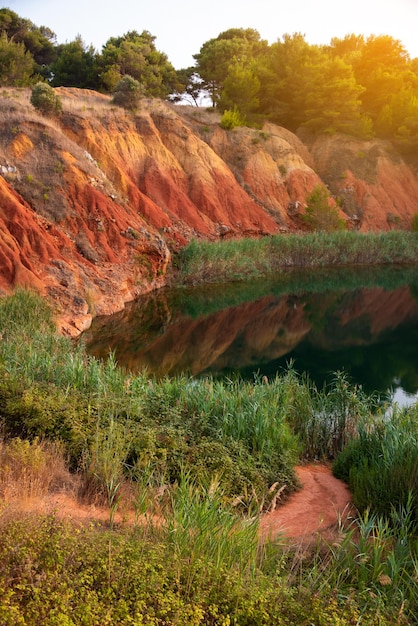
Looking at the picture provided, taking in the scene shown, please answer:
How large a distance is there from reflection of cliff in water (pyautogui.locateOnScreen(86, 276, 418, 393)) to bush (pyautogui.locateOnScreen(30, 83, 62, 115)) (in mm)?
12082

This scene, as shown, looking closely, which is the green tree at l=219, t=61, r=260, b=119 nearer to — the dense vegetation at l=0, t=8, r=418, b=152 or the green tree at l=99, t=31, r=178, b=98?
the dense vegetation at l=0, t=8, r=418, b=152

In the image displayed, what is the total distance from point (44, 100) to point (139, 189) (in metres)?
7.22

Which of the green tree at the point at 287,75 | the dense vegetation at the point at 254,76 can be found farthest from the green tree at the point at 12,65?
the green tree at the point at 287,75

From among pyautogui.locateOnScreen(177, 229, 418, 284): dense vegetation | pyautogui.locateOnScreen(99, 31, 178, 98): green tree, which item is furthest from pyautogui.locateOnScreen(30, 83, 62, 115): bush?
pyautogui.locateOnScreen(99, 31, 178, 98): green tree

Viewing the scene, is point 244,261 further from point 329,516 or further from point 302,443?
point 329,516

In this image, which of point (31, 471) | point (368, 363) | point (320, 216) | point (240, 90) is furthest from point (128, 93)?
point (31, 471)

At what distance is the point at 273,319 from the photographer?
22.4 m

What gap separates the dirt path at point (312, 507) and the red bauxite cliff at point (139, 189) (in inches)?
411

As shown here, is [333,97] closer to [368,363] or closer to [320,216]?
[320,216]

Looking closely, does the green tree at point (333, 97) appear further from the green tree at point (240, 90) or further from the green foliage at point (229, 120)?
the green foliage at point (229, 120)

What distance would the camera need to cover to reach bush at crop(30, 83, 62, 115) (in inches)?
1065

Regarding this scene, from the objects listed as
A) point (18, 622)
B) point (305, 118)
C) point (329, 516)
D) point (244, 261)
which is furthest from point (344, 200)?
point (18, 622)

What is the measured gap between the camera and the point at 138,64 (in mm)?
45281

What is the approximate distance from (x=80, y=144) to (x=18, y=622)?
29244mm
